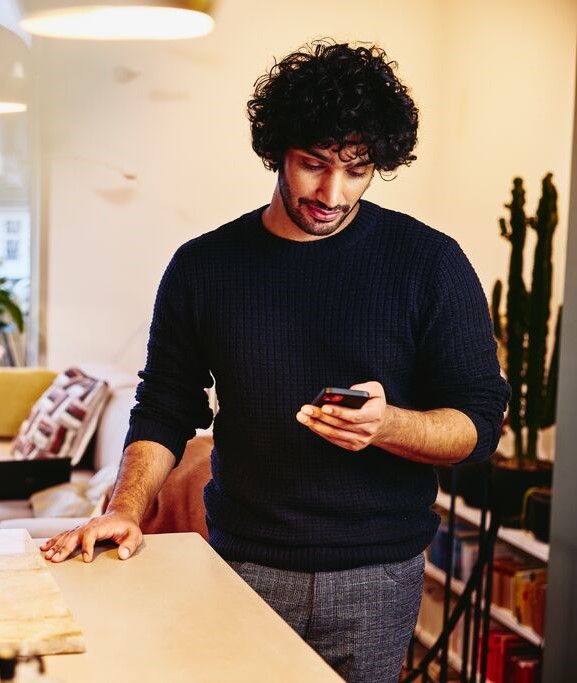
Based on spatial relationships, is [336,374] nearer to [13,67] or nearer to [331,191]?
[331,191]

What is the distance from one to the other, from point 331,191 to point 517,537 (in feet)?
6.34

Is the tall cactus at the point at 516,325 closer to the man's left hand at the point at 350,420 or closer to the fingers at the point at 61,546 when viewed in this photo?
the man's left hand at the point at 350,420

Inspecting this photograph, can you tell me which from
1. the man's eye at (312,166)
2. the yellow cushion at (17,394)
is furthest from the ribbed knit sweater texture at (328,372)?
the yellow cushion at (17,394)

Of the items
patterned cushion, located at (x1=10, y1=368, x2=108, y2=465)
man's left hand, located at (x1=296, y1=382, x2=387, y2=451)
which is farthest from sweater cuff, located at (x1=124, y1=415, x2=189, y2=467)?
patterned cushion, located at (x1=10, y1=368, x2=108, y2=465)

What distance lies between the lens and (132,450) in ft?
4.93

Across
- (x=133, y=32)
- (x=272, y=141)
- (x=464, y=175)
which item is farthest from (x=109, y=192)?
(x=272, y=141)

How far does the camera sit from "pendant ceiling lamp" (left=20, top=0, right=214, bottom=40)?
3830mm

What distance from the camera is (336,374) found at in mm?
1438

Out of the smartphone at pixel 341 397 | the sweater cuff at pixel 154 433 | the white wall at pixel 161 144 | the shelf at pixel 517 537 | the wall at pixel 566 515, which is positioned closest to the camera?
the smartphone at pixel 341 397

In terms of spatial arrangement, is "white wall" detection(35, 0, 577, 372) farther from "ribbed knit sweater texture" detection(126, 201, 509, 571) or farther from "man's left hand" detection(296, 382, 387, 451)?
"man's left hand" detection(296, 382, 387, 451)

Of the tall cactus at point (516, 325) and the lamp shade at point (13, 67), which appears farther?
the lamp shade at point (13, 67)

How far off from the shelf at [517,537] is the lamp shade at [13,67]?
2.84 meters

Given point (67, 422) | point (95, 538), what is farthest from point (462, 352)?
point (67, 422)

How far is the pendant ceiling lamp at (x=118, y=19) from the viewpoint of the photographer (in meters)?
3.83
